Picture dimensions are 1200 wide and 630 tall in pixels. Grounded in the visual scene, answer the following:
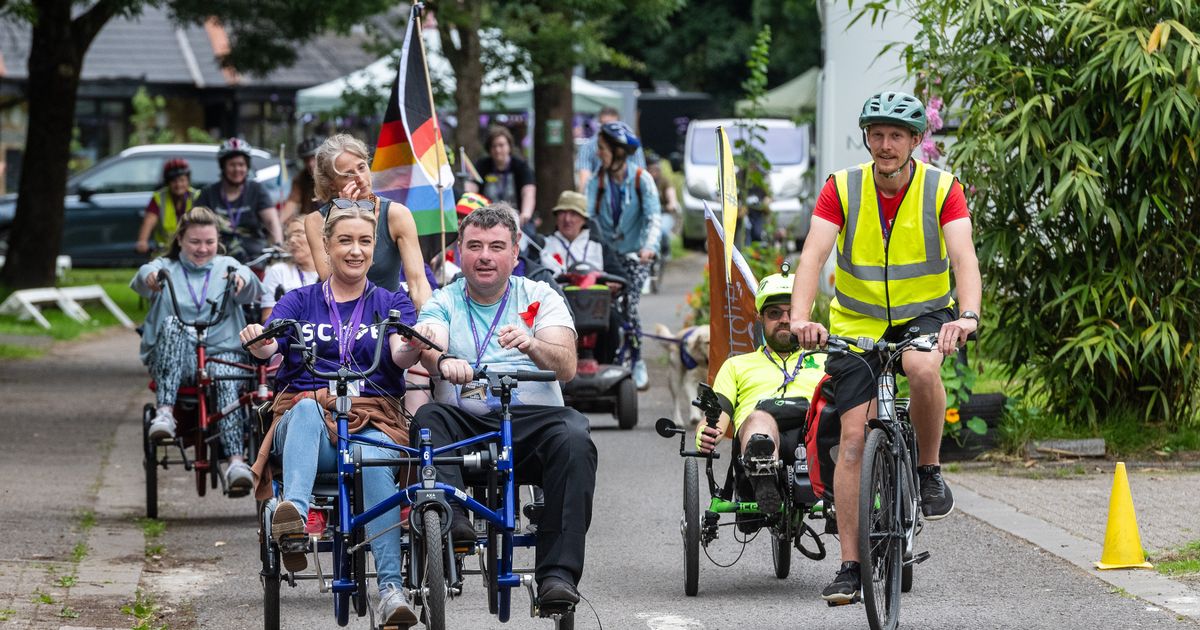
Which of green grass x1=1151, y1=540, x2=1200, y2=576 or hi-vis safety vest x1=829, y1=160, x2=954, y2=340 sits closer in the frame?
hi-vis safety vest x1=829, y1=160, x2=954, y2=340

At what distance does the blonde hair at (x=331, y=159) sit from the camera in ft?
27.5

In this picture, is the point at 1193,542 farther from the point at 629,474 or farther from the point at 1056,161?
the point at 629,474

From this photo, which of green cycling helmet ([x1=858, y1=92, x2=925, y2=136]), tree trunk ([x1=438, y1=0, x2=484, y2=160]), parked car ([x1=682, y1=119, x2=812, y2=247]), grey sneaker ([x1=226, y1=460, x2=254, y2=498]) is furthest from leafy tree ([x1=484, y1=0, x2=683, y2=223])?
green cycling helmet ([x1=858, y1=92, x2=925, y2=136])

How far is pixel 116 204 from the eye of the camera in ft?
94.2

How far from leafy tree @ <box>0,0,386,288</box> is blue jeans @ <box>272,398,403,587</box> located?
12824mm

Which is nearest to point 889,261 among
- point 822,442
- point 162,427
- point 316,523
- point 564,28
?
point 822,442

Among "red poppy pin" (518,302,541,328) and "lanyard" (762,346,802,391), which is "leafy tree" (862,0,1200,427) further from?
"red poppy pin" (518,302,541,328)

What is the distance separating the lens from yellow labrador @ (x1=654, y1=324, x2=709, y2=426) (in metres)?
12.5

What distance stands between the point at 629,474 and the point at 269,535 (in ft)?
15.3

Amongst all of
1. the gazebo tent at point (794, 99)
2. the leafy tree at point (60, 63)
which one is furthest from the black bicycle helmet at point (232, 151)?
the gazebo tent at point (794, 99)

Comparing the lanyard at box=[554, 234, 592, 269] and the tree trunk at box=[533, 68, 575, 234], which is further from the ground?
the tree trunk at box=[533, 68, 575, 234]

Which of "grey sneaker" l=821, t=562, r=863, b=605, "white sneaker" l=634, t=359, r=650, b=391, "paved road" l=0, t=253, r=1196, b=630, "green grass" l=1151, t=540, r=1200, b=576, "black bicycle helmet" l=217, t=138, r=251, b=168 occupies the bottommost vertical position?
"paved road" l=0, t=253, r=1196, b=630

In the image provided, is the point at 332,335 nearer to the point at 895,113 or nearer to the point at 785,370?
the point at 785,370

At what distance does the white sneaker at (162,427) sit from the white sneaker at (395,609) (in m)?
3.67
